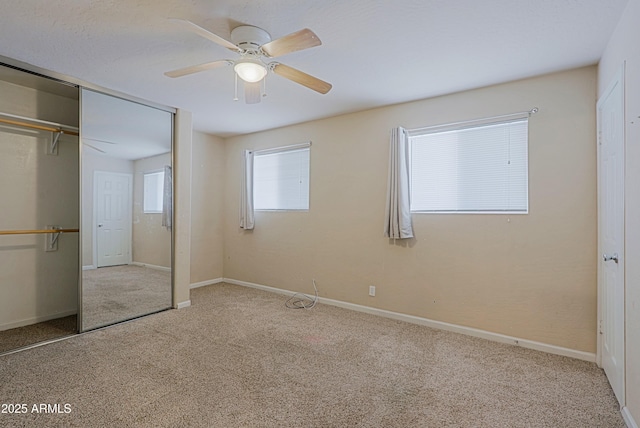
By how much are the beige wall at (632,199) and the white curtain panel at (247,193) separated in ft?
13.6

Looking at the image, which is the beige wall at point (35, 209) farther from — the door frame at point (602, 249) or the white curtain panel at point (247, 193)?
the door frame at point (602, 249)

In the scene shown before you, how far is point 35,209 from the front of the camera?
331 centimetres

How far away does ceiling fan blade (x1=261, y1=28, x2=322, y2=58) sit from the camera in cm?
177

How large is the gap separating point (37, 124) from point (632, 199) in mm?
4913

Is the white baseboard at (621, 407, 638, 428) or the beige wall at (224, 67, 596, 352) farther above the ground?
the beige wall at (224, 67, 596, 352)

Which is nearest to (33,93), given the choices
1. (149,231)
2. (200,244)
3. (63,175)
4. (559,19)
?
(63,175)

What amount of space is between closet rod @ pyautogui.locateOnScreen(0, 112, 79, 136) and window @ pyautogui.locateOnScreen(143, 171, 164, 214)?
848mm

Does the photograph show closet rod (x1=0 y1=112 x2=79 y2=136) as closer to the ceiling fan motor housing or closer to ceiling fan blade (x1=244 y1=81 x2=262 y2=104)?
ceiling fan blade (x1=244 y1=81 x2=262 y2=104)

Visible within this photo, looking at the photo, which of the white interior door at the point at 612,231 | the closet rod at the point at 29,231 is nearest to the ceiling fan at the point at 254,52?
the white interior door at the point at 612,231

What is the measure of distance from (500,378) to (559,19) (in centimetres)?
246

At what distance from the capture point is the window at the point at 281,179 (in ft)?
14.6

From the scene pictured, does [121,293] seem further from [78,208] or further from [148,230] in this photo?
[78,208]

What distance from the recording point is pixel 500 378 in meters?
2.34

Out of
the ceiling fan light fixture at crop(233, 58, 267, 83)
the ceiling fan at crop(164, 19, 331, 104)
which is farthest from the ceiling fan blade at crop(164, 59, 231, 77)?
the ceiling fan light fixture at crop(233, 58, 267, 83)
